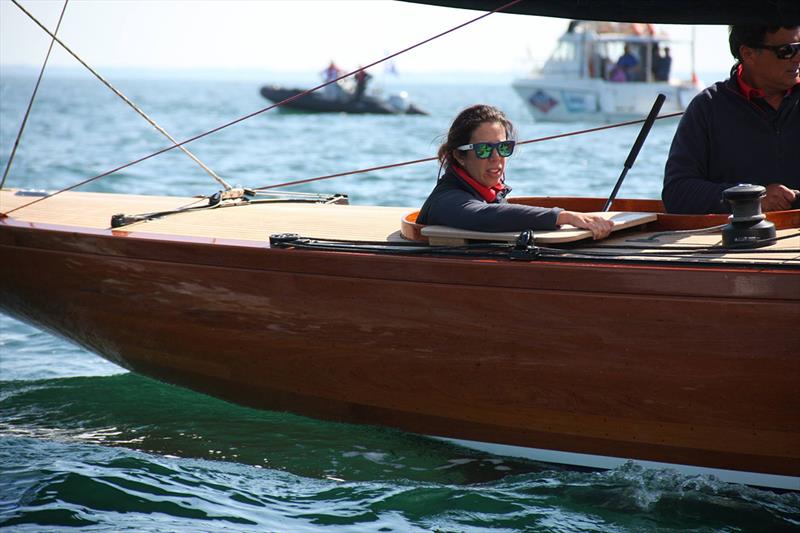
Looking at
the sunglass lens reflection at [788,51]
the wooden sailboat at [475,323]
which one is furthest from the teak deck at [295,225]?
the sunglass lens reflection at [788,51]

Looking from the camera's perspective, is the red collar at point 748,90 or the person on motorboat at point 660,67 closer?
the red collar at point 748,90

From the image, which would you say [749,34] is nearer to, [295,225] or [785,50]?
[785,50]

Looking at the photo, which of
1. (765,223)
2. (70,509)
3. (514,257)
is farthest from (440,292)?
Answer: (70,509)

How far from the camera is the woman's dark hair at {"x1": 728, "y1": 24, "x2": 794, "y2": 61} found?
146 inches

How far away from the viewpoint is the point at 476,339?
360 cm

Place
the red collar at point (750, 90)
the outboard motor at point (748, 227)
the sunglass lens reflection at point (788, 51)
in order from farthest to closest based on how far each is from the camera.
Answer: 1. the red collar at point (750, 90)
2. the sunglass lens reflection at point (788, 51)
3. the outboard motor at point (748, 227)

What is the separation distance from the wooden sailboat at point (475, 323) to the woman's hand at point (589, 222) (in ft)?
0.14

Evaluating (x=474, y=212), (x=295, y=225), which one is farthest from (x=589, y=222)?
(x=295, y=225)

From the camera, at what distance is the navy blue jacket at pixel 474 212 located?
360 cm

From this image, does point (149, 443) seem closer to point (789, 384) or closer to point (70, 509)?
point (70, 509)

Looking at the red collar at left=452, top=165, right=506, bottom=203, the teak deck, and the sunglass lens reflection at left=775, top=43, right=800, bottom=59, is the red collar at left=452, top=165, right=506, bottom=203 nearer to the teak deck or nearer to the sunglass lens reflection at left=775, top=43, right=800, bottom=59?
the teak deck

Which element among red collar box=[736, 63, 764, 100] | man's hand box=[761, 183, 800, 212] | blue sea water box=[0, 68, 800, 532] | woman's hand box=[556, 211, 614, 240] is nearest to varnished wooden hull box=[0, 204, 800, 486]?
blue sea water box=[0, 68, 800, 532]

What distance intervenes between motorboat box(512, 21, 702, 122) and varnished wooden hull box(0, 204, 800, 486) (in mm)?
36592

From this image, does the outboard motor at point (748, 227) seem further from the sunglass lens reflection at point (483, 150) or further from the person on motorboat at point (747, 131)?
the sunglass lens reflection at point (483, 150)
